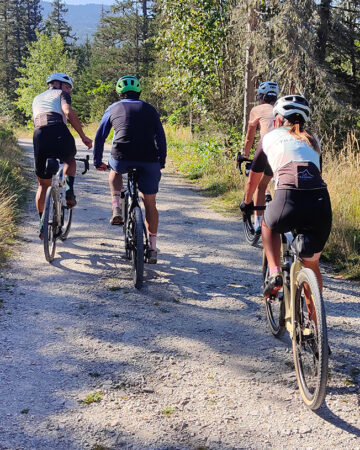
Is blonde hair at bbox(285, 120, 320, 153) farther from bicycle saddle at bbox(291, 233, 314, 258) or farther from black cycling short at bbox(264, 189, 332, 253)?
bicycle saddle at bbox(291, 233, 314, 258)

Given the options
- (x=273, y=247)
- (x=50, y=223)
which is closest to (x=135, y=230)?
(x=50, y=223)

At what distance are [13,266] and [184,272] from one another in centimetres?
214

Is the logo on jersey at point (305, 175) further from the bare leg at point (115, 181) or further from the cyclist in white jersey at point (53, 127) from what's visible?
the cyclist in white jersey at point (53, 127)

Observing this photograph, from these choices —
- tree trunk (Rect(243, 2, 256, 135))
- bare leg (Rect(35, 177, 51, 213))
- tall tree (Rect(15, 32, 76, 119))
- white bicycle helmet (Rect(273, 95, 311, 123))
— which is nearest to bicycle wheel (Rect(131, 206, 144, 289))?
bare leg (Rect(35, 177, 51, 213))

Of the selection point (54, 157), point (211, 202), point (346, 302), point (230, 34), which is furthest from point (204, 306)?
point (230, 34)

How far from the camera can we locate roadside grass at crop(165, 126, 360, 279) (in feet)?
20.6

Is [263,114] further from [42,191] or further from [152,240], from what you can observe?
[42,191]

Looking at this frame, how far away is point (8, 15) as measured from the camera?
235 ft

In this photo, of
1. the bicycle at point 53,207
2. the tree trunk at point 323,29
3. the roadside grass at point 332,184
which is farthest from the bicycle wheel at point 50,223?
the tree trunk at point 323,29

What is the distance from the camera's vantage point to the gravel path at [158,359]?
114 inches

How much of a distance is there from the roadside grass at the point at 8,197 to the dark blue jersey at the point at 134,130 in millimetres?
2222

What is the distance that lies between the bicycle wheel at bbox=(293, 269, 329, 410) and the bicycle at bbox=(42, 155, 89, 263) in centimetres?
351

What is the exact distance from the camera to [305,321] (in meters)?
3.27

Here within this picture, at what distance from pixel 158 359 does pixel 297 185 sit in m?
1.76
